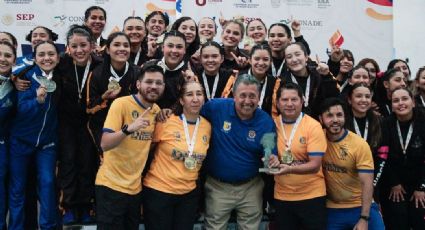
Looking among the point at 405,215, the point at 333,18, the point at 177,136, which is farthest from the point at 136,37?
the point at 333,18

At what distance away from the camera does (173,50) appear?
13.4ft

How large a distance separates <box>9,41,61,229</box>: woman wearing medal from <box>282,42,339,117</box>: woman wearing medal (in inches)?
83.8

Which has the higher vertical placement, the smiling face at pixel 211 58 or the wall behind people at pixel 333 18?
the wall behind people at pixel 333 18

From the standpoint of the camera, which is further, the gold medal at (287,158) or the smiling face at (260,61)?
the smiling face at (260,61)

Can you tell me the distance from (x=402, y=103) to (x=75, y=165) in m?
3.18

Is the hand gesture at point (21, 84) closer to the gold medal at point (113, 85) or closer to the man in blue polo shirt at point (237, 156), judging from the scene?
the gold medal at point (113, 85)

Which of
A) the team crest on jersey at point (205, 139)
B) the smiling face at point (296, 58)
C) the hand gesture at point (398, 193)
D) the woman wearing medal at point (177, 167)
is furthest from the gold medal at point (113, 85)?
the hand gesture at point (398, 193)


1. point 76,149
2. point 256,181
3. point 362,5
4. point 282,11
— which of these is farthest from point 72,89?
point 362,5

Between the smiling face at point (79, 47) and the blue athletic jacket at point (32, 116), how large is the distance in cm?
34

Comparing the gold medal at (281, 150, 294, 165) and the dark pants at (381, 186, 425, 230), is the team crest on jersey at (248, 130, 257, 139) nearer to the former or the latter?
the gold medal at (281, 150, 294, 165)

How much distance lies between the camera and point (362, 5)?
25.0ft

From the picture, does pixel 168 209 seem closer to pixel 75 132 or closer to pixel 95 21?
pixel 75 132

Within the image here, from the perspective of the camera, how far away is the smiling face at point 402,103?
14.4 ft

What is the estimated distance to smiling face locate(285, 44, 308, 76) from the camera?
416 centimetres
